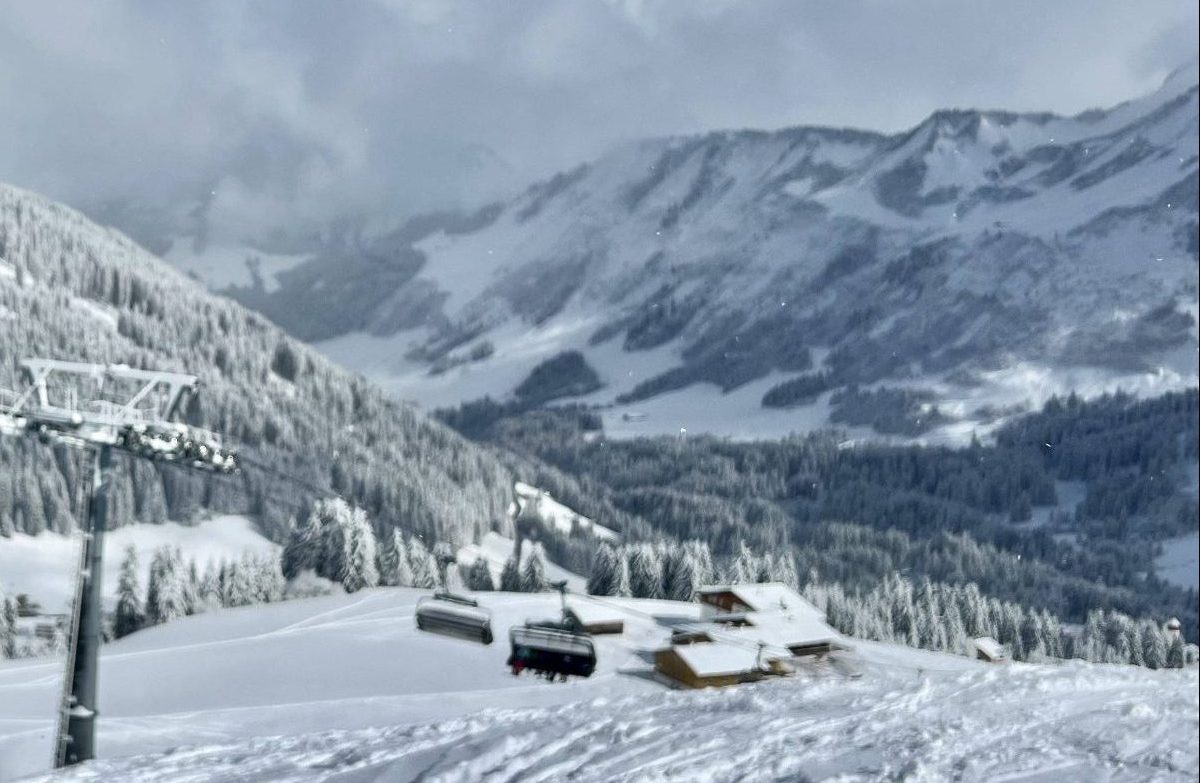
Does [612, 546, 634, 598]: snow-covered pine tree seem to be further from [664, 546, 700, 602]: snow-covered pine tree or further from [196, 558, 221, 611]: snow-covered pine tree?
Answer: [196, 558, 221, 611]: snow-covered pine tree

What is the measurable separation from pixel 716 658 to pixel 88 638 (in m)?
18.3

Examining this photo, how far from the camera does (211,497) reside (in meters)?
67.4

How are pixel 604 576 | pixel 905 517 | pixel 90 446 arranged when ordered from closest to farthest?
pixel 90 446 → pixel 604 576 → pixel 905 517

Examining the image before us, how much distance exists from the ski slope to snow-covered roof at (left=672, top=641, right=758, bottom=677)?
1.38 metres

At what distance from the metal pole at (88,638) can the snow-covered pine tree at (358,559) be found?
33.1 metres

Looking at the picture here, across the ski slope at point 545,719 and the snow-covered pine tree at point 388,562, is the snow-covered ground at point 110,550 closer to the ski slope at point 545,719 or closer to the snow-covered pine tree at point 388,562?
the ski slope at point 545,719

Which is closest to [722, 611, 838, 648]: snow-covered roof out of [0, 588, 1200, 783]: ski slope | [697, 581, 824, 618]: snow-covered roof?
[697, 581, 824, 618]: snow-covered roof

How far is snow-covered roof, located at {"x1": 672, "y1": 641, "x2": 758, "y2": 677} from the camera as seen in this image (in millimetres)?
32781

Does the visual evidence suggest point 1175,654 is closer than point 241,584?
No

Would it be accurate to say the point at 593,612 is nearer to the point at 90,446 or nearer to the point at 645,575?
the point at 645,575

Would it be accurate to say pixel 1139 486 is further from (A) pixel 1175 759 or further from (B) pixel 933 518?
(A) pixel 1175 759

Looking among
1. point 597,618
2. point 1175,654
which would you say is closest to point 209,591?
point 597,618

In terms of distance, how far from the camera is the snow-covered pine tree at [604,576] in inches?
1876

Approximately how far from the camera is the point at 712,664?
32969 mm
